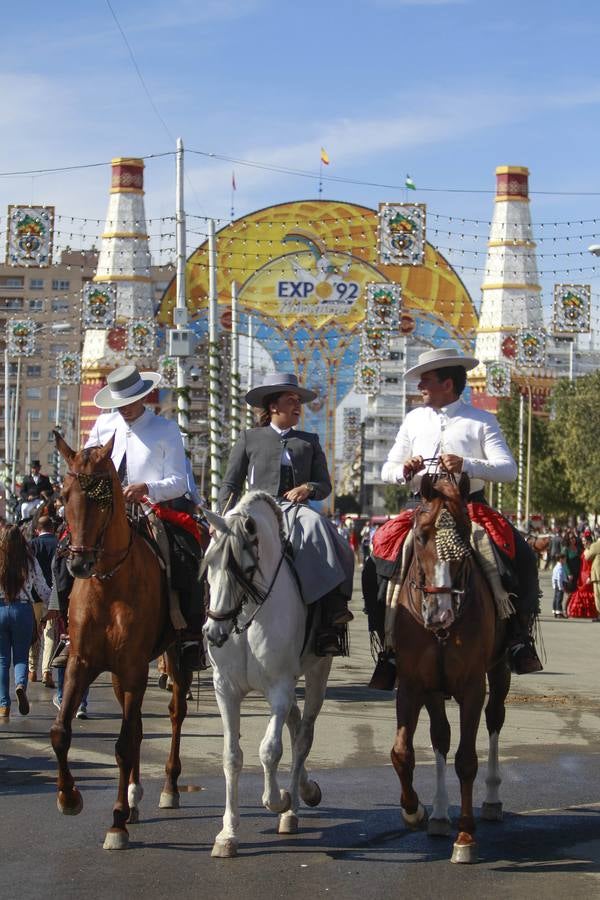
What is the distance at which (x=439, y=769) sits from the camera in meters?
9.16

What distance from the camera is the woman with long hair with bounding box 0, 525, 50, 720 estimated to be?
14703 mm

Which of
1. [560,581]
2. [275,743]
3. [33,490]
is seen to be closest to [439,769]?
[275,743]

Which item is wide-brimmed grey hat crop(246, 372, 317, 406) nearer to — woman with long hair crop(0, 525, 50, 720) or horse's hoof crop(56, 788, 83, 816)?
horse's hoof crop(56, 788, 83, 816)

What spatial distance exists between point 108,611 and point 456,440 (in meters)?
2.41

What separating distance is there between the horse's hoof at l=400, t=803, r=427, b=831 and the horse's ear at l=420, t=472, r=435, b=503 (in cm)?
185

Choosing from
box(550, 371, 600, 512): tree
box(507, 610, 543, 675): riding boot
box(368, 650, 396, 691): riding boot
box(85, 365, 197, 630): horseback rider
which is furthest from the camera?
box(550, 371, 600, 512): tree

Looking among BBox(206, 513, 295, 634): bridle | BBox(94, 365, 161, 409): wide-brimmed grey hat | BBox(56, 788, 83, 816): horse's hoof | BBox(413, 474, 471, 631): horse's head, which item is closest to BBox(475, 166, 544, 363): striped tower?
BBox(94, 365, 161, 409): wide-brimmed grey hat

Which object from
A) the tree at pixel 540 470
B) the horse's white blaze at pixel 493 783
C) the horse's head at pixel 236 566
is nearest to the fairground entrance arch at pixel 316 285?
the tree at pixel 540 470

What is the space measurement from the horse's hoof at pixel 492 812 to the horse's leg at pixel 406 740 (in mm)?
764

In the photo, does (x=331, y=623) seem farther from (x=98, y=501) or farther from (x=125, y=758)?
(x=98, y=501)

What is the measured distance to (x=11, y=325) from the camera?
47.8 metres

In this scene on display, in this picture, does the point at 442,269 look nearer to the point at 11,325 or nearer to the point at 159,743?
the point at 11,325

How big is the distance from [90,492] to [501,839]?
3108 mm

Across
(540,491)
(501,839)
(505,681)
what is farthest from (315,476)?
(540,491)
